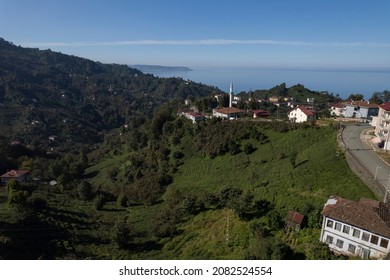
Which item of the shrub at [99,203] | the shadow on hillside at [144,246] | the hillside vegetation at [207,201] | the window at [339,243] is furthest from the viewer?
the shrub at [99,203]

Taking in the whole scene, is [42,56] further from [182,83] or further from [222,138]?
[222,138]

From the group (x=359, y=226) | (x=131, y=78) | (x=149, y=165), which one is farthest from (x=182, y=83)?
(x=359, y=226)

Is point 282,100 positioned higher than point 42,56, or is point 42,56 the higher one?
point 42,56

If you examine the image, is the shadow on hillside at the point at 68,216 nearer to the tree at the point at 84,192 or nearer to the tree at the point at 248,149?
the tree at the point at 84,192

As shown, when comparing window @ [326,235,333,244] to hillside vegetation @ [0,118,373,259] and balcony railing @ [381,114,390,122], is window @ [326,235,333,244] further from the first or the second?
balcony railing @ [381,114,390,122]

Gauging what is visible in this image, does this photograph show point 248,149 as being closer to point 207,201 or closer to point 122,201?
point 207,201

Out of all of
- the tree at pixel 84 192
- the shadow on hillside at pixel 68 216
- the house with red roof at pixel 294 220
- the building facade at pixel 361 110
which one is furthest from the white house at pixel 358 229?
the building facade at pixel 361 110

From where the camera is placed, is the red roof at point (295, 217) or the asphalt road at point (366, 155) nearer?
the red roof at point (295, 217)
